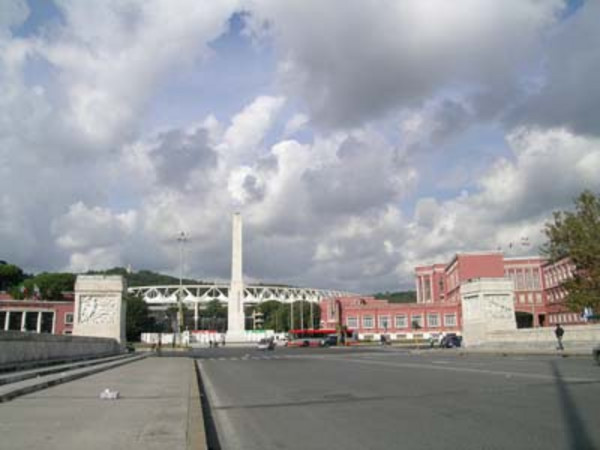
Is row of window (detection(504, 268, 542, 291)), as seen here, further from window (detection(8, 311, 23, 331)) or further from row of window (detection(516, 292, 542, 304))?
window (detection(8, 311, 23, 331))

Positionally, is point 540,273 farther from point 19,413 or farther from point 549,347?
point 19,413

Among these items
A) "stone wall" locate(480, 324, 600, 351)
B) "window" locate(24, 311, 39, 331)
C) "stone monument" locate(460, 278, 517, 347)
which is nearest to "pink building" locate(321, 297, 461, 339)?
"stone monument" locate(460, 278, 517, 347)

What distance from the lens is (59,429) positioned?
29.4ft

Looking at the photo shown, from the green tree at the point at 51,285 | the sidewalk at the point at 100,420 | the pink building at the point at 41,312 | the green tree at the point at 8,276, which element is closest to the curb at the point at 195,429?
the sidewalk at the point at 100,420

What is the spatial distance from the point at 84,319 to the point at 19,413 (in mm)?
36861

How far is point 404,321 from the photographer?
108m

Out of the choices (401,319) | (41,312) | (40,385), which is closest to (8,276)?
(41,312)

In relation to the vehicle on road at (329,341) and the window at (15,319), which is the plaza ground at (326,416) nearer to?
the vehicle on road at (329,341)

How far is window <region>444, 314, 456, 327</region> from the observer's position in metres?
106

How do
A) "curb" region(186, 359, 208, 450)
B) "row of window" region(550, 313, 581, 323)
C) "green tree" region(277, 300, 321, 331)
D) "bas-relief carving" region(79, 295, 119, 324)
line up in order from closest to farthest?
1. "curb" region(186, 359, 208, 450)
2. "bas-relief carving" region(79, 295, 119, 324)
3. "row of window" region(550, 313, 581, 323)
4. "green tree" region(277, 300, 321, 331)

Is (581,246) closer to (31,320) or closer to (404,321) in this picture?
(404,321)

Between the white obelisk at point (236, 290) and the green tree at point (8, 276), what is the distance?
64.5 metres

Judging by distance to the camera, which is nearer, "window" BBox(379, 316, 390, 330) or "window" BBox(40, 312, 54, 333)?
"window" BBox(379, 316, 390, 330)

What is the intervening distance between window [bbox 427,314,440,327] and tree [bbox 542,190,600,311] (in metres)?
60.3
